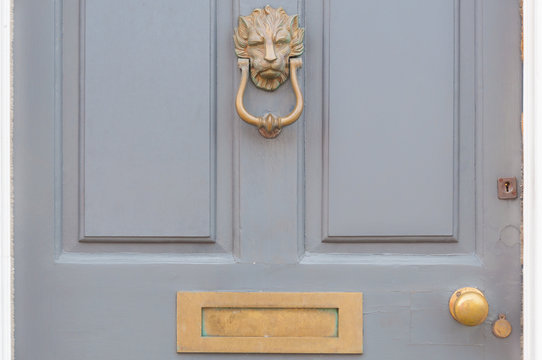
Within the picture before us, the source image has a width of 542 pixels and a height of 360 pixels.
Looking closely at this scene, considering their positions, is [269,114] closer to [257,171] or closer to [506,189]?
[257,171]

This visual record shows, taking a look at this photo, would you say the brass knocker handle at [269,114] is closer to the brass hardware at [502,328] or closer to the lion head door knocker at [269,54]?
the lion head door knocker at [269,54]

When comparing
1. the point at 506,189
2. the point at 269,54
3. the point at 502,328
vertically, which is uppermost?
the point at 269,54

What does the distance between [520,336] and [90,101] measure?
0.92 m

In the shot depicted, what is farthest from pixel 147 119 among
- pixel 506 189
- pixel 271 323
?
pixel 506 189

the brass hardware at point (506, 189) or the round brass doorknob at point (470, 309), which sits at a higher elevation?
the brass hardware at point (506, 189)

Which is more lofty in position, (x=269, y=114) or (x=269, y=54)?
(x=269, y=54)

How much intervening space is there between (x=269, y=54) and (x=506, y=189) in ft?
1.67

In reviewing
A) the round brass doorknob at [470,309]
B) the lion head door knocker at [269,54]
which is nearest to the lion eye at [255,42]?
the lion head door knocker at [269,54]

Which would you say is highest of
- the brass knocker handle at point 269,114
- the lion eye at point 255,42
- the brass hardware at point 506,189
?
the lion eye at point 255,42

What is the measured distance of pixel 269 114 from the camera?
1098mm
